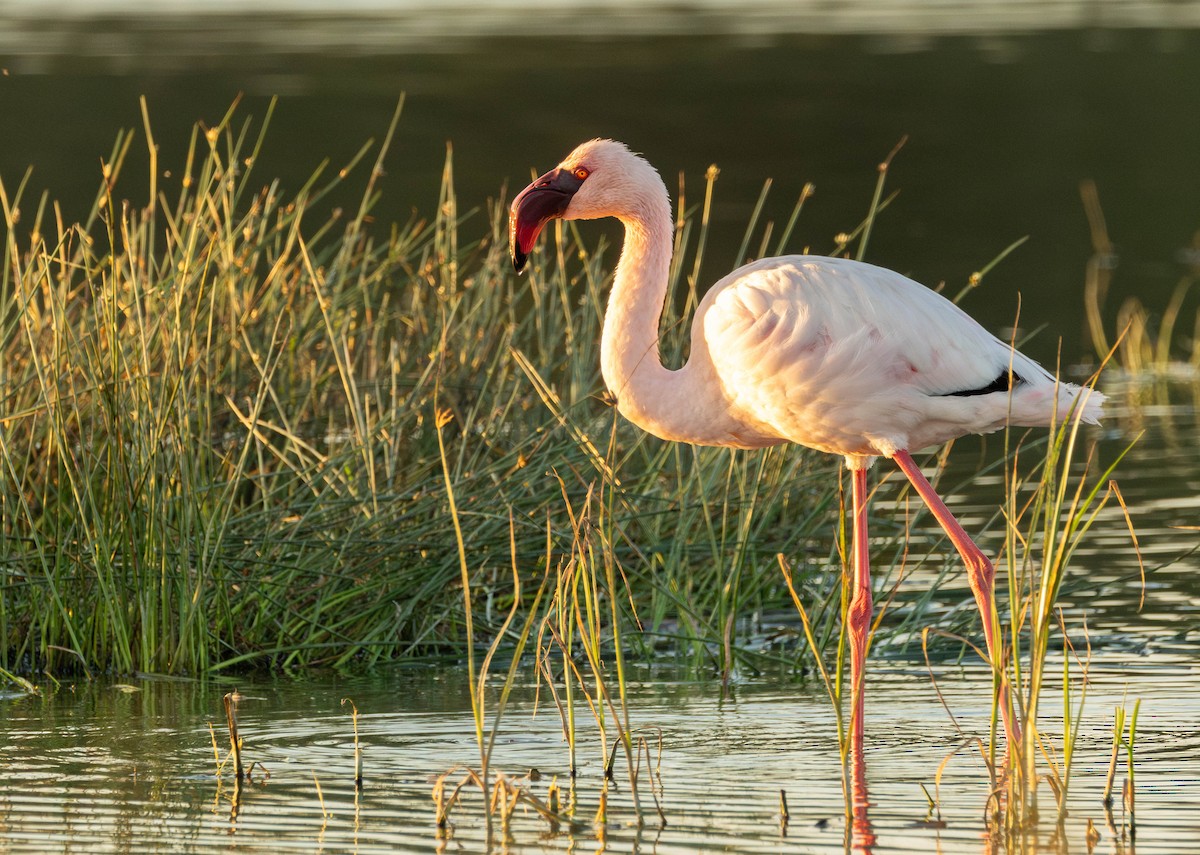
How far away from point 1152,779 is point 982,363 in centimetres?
139

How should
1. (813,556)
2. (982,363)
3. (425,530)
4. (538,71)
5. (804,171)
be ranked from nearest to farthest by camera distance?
(982,363), (425,530), (813,556), (804,171), (538,71)

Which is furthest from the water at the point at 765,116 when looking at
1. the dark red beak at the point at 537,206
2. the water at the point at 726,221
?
the dark red beak at the point at 537,206

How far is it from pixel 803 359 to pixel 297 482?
2.42 metres

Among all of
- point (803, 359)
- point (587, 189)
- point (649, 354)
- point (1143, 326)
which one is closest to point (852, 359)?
point (803, 359)

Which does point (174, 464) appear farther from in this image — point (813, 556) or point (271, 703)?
point (813, 556)

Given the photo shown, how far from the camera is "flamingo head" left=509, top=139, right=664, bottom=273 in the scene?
253 inches

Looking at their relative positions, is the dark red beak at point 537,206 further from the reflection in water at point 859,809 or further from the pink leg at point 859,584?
the reflection in water at point 859,809

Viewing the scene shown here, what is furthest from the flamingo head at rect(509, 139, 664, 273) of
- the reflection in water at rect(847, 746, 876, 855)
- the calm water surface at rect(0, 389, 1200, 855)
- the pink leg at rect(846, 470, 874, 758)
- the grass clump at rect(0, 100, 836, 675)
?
the reflection in water at rect(847, 746, 876, 855)

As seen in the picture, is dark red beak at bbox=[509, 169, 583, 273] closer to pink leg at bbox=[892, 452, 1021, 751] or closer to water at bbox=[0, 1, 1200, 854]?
pink leg at bbox=[892, 452, 1021, 751]

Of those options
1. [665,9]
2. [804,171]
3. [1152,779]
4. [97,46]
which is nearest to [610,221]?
[804,171]

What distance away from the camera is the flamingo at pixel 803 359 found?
19.8ft

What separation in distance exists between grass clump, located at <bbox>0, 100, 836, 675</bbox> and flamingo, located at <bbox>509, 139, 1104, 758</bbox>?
1.25 feet

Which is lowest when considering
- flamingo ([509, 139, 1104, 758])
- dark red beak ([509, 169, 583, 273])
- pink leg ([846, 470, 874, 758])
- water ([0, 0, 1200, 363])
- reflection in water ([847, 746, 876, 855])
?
reflection in water ([847, 746, 876, 855])

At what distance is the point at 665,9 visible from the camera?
5256 cm
